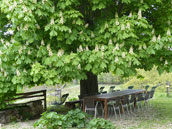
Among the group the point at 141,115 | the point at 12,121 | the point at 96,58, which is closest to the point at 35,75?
the point at 96,58

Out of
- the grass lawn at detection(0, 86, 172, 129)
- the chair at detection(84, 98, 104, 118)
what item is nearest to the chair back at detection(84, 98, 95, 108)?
the chair at detection(84, 98, 104, 118)

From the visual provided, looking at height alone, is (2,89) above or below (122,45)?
below

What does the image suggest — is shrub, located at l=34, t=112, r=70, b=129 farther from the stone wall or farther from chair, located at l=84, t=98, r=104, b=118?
the stone wall

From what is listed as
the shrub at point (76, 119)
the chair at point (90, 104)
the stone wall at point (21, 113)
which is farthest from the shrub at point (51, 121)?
the stone wall at point (21, 113)

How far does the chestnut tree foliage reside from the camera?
544 centimetres

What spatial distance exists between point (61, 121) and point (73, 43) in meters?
2.37

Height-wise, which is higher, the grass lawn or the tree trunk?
the tree trunk

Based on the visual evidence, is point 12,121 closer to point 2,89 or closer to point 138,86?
point 2,89

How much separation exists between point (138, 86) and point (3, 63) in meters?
11.7

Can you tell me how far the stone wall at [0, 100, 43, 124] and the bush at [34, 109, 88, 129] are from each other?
7.89 ft

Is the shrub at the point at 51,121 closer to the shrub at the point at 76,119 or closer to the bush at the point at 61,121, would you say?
the bush at the point at 61,121

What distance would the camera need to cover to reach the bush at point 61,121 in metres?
5.97

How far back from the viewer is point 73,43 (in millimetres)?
6574

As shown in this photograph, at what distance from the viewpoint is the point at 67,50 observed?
6422 mm
